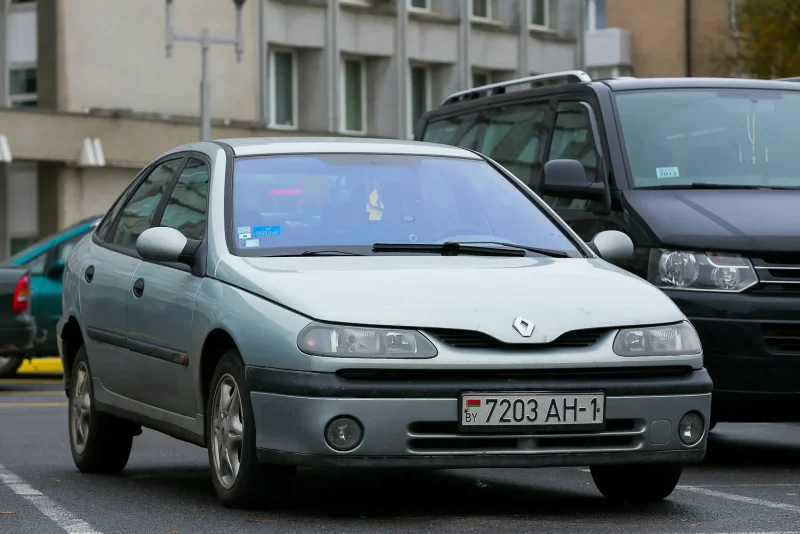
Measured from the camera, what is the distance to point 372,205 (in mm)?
8391

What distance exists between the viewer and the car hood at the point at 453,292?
23.7ft

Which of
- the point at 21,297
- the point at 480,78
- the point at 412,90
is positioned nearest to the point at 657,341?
the point at 21,297

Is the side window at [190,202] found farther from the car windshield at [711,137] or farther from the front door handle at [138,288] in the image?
the car windshield at [711,137]

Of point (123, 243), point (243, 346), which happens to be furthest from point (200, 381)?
point (123, 243)

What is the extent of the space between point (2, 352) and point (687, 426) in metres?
11.8

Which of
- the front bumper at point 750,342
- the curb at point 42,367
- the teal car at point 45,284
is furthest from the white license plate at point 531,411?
the curb at point 42,367

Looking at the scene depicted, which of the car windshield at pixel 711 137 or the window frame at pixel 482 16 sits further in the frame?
the window frame at pixel 482 16

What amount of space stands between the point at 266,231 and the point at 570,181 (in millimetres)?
2780

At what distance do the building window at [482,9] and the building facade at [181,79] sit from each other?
0.12 m

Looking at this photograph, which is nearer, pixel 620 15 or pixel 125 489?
pixel 125 489

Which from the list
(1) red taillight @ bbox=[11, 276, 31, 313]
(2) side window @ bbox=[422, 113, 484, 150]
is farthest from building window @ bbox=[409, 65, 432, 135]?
(2) side window @ bbox=[422, 113, 484, 150]

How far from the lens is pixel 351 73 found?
4184cm

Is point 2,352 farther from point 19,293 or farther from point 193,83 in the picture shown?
point 193,83

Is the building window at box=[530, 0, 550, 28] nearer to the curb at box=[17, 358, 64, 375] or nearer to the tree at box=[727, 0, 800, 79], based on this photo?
the tree at box=[727, 0, 800, 79]
